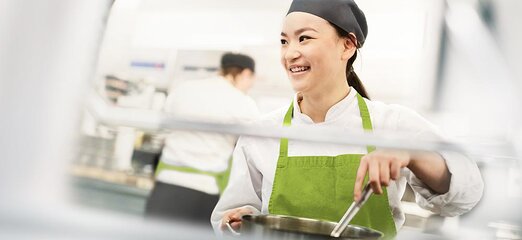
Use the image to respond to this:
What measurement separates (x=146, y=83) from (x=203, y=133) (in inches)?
5.3

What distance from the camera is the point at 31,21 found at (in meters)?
1.08

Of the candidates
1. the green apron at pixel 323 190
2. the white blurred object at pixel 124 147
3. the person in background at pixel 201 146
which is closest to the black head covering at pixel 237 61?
the person in background at pixel 201 146

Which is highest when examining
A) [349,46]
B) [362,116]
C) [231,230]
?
[349,46]

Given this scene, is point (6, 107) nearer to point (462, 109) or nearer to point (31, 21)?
point (31, 21)

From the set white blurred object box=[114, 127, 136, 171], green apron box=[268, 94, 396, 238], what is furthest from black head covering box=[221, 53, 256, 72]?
white blurred object box=[114, 127, 136, 171]

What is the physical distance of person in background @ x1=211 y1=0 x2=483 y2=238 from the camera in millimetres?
983

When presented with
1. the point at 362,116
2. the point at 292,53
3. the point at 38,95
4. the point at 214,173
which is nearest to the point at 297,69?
the point at 292,53

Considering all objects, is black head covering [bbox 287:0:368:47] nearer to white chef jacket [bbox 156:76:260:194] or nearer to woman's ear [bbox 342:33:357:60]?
woman's ear [bbox 342:33:357:60]

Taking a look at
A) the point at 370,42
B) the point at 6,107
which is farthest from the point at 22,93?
the point at 370,42

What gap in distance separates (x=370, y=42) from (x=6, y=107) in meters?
0.65

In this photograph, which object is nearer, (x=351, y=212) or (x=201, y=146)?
(x=351, y=212)

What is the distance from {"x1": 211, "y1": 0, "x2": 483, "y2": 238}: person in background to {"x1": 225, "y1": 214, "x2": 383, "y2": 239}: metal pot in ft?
0.15

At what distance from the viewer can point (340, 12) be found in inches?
41.4

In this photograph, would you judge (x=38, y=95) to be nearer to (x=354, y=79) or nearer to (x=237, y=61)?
(x=237, y=61)
